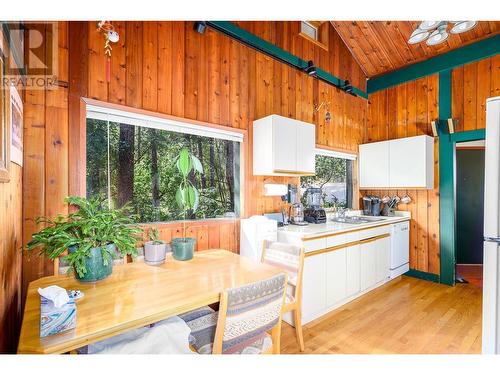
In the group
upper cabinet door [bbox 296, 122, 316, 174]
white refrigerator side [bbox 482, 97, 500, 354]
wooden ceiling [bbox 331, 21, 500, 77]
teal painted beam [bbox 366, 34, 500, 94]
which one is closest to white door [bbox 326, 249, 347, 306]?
upper cabinet door [bbox 296, 122, 316, 174]

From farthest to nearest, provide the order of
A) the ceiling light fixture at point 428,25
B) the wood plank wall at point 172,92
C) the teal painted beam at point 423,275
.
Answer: the teal painted beam at point 423,275 → the ceiling light fixture at point 428,25 → the wood plank wall at point 172,92

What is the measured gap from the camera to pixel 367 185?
393 centimetres

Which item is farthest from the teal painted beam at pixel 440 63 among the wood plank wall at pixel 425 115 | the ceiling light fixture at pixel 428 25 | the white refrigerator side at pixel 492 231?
the white refrigerator side at pixel 492 231

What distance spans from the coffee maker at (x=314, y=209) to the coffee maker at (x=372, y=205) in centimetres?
100

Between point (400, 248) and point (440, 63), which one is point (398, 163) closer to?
point (400, 248)

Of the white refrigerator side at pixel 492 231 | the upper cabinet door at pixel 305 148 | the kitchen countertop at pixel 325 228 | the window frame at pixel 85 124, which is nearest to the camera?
the white refrigerator side at pixel 492 231

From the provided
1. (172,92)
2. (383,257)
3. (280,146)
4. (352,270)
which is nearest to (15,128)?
(172,92)

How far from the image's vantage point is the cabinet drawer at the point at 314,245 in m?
2.28

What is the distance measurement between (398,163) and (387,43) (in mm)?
1804

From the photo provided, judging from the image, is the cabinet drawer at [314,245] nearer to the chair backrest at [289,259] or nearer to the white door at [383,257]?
the chair backrest at [289,259]

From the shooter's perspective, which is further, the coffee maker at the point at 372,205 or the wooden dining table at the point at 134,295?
the coffee maker at the point at 372,205

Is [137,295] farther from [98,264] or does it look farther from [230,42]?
[230,42]

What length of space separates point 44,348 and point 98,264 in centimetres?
54
